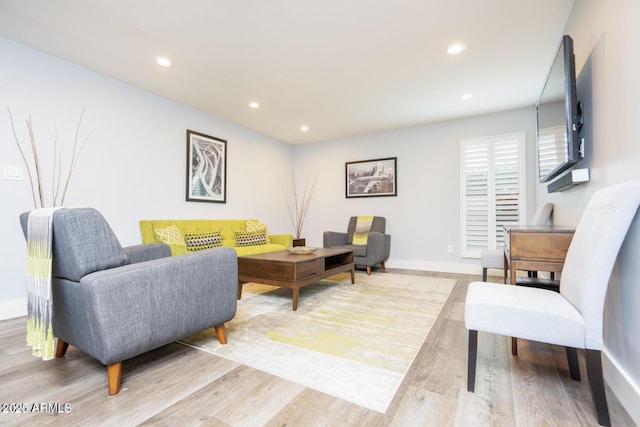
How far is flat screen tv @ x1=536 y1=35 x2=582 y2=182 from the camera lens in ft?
5.52

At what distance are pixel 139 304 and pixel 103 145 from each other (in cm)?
254

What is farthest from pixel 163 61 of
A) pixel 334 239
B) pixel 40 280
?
pixel 334 239

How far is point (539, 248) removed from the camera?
1.69 meters

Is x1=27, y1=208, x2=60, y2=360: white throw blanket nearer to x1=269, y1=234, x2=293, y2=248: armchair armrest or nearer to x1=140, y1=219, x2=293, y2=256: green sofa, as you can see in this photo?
x1=140, y1=219, x2=293, y2=256: green sofa

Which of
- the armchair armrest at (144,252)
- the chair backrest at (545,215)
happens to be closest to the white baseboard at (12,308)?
the armchair armrest at (144,252)

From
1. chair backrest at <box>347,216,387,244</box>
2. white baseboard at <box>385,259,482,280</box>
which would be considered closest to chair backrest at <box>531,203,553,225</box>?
white baseboard at <box>385,259,482,280</box>

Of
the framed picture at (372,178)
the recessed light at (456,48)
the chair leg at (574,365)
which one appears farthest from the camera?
the framed picture at (372,178)

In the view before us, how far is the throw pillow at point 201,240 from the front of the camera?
3547 millimetres

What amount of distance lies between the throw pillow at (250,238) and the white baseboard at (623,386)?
12.1 ft

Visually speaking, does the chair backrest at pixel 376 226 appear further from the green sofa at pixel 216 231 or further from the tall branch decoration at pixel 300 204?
the tall branch decoration at pixel 300 204

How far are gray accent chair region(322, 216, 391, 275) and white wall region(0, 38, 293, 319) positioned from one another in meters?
1.64

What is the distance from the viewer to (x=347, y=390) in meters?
1.38

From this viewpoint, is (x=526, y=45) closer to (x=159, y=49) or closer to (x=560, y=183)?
(x=560, y=183)

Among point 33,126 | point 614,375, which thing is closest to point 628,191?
point 614,375
